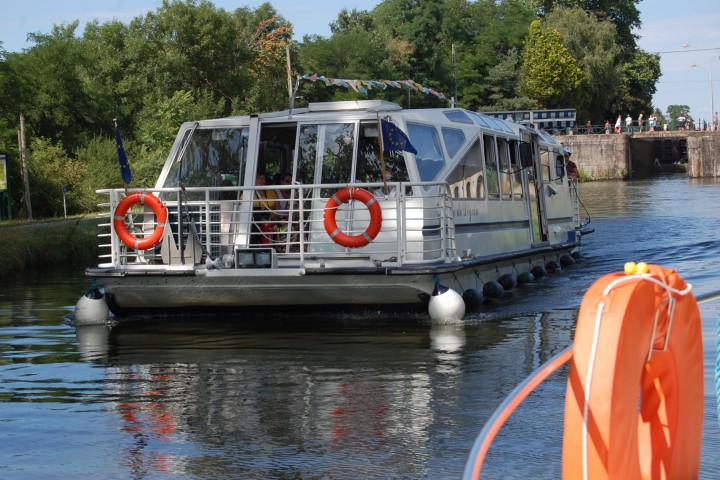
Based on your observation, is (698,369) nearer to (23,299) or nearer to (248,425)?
(248,425)

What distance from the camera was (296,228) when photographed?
14703 mm

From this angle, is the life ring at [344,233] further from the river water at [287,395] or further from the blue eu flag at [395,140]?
the river water at [287,395]

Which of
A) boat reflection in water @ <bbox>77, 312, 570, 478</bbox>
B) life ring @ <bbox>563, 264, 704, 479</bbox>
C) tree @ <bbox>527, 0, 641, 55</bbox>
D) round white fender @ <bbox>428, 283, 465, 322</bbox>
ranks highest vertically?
tree @ <bbox>527, 0, 641, 55</bbox>

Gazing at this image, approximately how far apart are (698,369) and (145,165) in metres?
30.9

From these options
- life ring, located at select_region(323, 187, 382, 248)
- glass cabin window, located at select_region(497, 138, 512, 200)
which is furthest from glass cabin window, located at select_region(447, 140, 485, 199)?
life ring, located at select_region(323, 187, 382, 248)

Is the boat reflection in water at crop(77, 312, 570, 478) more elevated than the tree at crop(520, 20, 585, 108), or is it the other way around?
the tree at crop(520, 20, 585, 108)

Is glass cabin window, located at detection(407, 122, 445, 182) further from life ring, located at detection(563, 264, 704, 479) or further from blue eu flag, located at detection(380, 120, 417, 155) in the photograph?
life ring, located at detection(563, 264, 704, 479)

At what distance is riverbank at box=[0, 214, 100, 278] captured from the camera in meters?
23.7

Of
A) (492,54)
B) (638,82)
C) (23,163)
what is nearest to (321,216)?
(23,163)

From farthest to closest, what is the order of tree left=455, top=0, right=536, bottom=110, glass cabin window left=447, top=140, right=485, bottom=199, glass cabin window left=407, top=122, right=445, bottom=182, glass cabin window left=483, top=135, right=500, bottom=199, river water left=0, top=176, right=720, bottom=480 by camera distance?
tree left=455, top=0, right=536, bottom=110 → glass cabin window left=483, top=135, right=500, bottom=199 → glass cabin window left=447, top=140, right=485, bottom=199 → glass cabin window left=407, top=122, right=445, bottom=182 → river water left=0, top=176, right=720, bottom=480

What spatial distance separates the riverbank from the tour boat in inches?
344

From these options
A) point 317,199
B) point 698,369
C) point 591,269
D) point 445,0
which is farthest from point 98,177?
point 445,0

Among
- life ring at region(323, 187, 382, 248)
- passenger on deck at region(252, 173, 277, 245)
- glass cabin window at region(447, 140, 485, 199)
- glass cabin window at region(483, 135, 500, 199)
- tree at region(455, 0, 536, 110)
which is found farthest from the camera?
tree at region(455, 0, 536, 110)

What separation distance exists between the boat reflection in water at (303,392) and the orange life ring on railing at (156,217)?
1220mm
